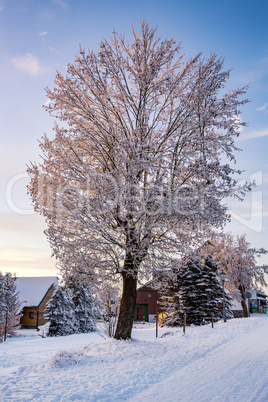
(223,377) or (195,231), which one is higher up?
(195,231)

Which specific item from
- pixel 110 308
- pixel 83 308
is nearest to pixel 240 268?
pixel 83 308

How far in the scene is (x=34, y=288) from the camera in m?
43.8

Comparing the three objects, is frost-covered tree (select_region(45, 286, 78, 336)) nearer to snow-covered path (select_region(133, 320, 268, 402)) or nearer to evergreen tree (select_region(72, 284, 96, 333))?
evergreen tree (select_region(72, 284, 96, 333))

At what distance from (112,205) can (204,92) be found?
18.6 feet

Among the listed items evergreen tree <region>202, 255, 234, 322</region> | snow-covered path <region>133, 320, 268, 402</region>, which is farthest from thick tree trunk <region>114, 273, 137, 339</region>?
evergreen tree <region>202, 255, 234, 322</region>

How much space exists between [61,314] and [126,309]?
62.5ft

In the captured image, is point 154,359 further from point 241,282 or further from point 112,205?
point 241,282

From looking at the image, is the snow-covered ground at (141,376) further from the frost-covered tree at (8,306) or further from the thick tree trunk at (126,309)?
the frost-covered tree at (8,306)

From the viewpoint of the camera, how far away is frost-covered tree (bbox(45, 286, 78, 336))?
1093 inches

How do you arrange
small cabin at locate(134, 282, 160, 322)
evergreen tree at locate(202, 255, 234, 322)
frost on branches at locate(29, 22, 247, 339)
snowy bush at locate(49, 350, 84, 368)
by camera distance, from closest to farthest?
snowy bush at locate(49, 350, 84, 368) → frost on branches at locate(29, 22, 247, 339) → evergreen tree at locate(202, 255, 234, 322) → small cabin at locate(134, 282, 160, 322)

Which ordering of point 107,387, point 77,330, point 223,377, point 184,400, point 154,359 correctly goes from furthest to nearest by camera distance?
point 77,330 < point 154,359 < point 223,377 < point 107,387 < point 184,400

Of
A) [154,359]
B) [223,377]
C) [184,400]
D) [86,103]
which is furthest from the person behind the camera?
[86,103]

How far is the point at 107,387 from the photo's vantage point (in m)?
5.77

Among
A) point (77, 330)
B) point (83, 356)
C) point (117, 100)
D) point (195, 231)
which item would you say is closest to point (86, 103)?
point (117, 100)
